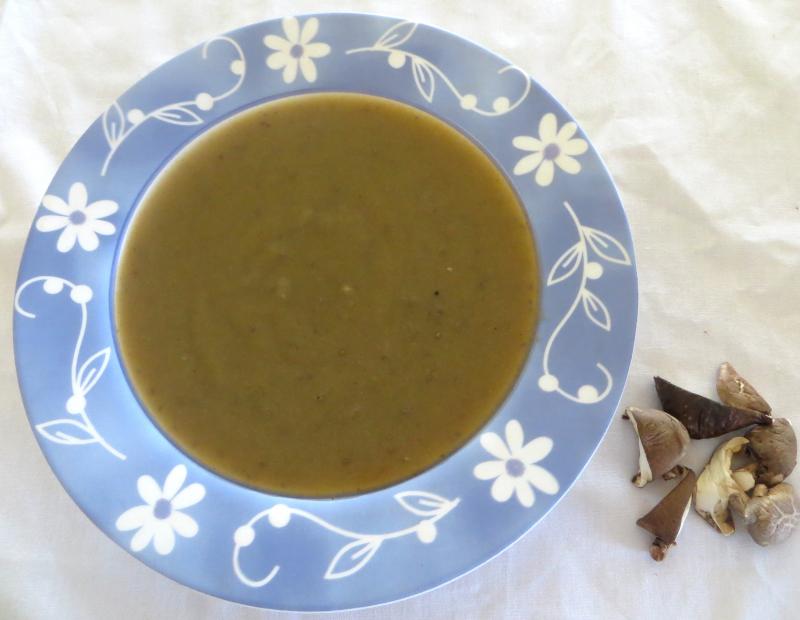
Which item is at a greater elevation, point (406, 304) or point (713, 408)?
point (406, 304)

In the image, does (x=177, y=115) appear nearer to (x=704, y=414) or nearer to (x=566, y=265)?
(x=566, y=265)

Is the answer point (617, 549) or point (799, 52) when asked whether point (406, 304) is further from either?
point (799, 52)

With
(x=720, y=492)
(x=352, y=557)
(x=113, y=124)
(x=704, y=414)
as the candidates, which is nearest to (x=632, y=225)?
(x=704, y=414)

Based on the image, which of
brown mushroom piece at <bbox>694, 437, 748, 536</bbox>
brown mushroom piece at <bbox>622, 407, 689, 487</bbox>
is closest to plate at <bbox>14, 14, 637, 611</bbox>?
brown mushroom piece at <bbox>622, 407, 689, 487</bbox>

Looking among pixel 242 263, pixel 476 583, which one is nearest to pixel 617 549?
pixel 476 583

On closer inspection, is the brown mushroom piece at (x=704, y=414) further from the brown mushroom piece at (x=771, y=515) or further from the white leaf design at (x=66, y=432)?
the white leaf design at (x=66, y=432)

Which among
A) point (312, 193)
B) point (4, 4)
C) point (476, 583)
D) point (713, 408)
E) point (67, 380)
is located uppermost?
point (4, 4)
